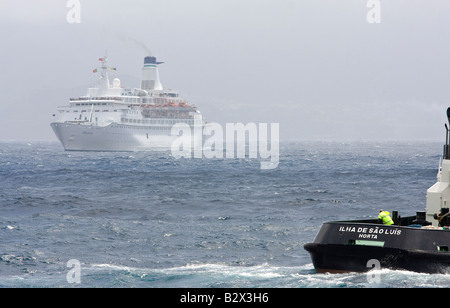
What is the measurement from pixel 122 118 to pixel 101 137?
988 cm

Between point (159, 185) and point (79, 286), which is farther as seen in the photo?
point (159, 185)

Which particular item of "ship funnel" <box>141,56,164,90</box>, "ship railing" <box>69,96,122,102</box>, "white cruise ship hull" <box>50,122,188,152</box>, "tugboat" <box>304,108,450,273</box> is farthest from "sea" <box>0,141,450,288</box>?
"ship funnel" <box>141,56,164,90</box>

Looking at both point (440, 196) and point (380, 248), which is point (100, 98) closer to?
point (440, 196)

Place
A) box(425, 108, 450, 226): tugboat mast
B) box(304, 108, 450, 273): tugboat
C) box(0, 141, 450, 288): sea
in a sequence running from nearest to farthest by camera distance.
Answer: box(304, 108, 450, 273): tugboat < box(0, 141, 450, 288): sea < box(425, 108, 450, 226): tugboat mast

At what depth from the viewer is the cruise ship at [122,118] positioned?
156m

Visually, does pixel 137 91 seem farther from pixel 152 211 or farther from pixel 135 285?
pixel 135 285

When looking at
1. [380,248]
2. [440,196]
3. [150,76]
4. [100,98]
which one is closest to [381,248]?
[380,248]

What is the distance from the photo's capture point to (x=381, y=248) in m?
20.6

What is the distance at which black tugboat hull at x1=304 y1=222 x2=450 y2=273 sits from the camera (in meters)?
A: 20.2

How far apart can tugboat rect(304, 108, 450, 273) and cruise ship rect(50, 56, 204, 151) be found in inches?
5332

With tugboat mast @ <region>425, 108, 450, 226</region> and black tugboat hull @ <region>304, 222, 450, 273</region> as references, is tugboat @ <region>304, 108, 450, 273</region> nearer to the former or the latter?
black tugboat hull @ <region>304, 222, 450, 273</region>

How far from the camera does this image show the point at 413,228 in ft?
67.9
